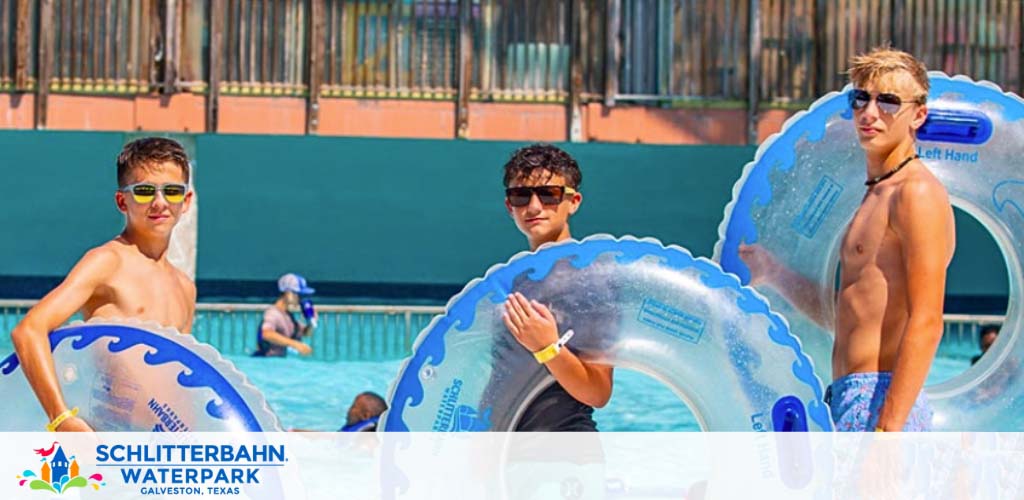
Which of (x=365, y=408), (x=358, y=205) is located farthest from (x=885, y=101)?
(x=358, y=205)

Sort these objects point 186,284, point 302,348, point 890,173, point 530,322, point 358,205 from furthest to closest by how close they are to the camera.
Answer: point 358,205 < point 302,348 < point 186,284 < point 890,173 < point 530,322

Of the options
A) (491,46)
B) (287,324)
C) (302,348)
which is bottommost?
(302,348)

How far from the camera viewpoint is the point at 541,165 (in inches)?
167

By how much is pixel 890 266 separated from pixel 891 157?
0.33 m

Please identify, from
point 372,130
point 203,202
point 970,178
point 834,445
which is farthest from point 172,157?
point 203,202

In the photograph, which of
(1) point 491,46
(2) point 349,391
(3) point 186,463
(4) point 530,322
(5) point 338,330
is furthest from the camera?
(5) point 338,330

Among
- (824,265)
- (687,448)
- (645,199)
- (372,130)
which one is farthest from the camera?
(645,199)

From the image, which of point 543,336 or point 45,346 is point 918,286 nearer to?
point 543,336

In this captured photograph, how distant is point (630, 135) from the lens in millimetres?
13188

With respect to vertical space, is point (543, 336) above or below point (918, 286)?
below

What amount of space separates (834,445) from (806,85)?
979 centimetres

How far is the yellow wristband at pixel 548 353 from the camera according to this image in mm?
3957

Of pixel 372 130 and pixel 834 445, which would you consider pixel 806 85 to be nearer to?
pixel 372 130

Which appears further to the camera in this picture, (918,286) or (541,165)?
(541,165)
